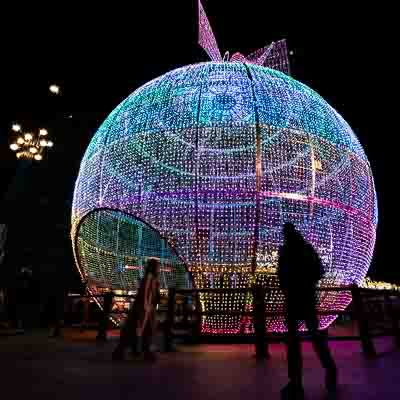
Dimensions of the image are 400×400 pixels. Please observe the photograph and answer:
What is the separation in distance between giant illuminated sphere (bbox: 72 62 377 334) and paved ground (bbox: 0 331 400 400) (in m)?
1.16

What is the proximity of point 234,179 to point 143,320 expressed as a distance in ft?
7.35

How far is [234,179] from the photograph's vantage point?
6.09 metres

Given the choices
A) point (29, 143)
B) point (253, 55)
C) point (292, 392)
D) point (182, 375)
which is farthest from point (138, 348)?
point (29, 143)

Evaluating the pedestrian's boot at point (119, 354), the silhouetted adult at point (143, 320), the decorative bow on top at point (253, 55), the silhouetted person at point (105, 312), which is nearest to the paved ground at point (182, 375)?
the pedestrian's boot at point (119, 354)

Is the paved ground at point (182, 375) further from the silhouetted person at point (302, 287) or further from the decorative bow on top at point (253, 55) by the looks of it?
the decorative bow on top at point (253, 55)

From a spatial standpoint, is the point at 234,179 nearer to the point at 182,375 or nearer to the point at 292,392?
the point at 182,375

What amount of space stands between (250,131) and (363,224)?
2.38 m

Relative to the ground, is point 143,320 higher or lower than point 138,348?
higher

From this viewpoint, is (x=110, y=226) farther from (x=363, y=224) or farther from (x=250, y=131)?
(x=363, y=224)

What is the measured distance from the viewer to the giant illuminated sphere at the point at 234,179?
605cm

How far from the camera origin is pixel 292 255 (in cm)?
359

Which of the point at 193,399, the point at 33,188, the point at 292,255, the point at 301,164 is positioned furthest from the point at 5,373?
the point at 33,188

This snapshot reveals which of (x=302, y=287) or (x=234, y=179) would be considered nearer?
(x=302, y=287)

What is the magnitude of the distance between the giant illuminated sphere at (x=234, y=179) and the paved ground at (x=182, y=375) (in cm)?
116
